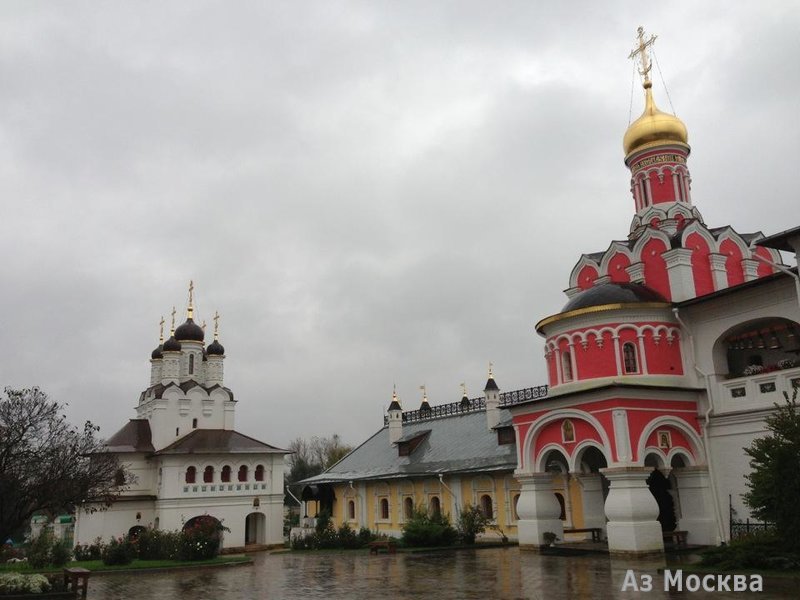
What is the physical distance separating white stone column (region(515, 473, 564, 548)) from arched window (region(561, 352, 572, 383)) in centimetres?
314

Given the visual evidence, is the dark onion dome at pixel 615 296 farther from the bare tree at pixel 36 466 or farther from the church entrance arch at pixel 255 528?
the church entrance arch at pixel 255 528

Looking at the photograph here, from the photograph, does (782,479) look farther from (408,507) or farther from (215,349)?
(215,349)

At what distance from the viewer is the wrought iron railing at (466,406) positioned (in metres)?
30.3

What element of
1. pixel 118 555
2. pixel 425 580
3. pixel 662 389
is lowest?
pixel 425 580

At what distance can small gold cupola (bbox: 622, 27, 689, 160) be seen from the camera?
89.0 feet

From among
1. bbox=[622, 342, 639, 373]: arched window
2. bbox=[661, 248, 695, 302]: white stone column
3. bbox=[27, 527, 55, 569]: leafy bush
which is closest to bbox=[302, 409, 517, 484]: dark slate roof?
bbox=[622, 342, 639, 373]: arched window

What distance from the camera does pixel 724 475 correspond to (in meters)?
20.1

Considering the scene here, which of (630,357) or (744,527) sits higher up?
(630,357)

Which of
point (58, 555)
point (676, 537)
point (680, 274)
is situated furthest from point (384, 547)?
point (680, 274)

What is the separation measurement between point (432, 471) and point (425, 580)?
46.2 ft

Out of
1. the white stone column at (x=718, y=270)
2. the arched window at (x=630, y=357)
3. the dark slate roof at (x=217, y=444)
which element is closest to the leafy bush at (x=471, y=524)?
the arched window at (x=630, y=357)

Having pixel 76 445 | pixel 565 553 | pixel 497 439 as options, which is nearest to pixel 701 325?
pixel 565 553

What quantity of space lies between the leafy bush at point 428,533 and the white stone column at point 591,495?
474cm

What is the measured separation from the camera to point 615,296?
71.7 feet
